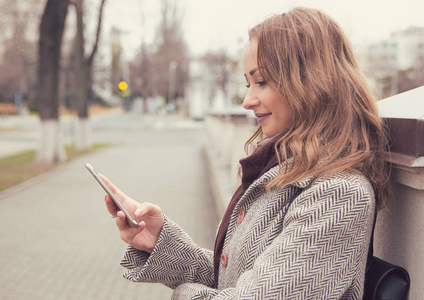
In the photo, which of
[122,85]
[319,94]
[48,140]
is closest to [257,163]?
[319,94]

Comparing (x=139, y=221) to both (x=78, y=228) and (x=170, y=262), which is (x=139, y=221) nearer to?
(x=170, y=262)

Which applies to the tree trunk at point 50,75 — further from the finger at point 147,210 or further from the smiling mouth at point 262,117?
the smiling mouth at point 262,117

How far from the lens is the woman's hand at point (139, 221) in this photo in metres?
1.62

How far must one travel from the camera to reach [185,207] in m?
8.45

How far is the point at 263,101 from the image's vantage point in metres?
1.48

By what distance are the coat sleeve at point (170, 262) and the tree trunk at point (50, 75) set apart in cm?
1332

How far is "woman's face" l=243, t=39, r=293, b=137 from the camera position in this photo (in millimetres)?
1455

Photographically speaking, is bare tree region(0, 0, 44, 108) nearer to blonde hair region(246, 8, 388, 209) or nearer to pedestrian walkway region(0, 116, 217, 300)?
pedestrian walkway region(0, 116, 217, 300)

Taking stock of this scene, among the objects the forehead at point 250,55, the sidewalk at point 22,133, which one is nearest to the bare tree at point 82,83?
the sidewalk at point 22,133

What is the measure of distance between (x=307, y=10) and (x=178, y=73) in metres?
74.1

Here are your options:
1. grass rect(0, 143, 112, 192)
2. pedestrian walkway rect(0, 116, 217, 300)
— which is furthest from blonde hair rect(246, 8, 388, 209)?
grass rect(0, 143, 112, 192)

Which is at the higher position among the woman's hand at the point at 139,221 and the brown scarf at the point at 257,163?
the brown scarf at the point at 257,163

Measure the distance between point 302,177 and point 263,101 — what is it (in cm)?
31

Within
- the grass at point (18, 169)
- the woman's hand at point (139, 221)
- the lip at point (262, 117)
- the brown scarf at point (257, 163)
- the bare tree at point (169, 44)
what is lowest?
the grass at point (18, 169)
